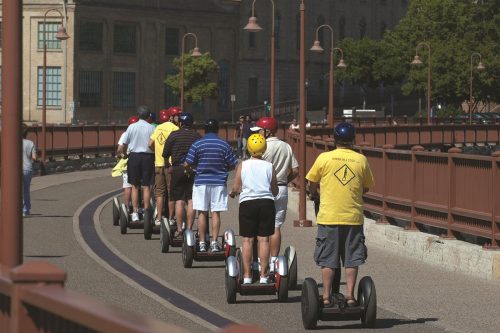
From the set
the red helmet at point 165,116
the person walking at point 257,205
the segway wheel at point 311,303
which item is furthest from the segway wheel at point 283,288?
the red helmet at point 165,116

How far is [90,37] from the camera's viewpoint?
104812 millimetres

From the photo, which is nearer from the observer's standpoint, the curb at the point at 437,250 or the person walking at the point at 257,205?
the person walking at the point at 257,205

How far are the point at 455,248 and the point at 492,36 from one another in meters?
93.7

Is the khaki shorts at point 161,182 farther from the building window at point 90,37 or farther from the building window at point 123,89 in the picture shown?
the building window at point 123,89

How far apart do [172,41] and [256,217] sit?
9802cm

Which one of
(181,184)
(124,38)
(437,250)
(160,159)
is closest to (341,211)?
(437,250)

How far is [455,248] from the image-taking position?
747 inches

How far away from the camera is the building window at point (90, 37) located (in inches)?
4099

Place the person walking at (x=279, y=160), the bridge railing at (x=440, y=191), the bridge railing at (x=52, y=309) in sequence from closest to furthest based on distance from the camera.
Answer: the bridge railing at (x=52, y=309) → the person walking at (x=279, y=160) → the bridge railing at (x=440, y=191)

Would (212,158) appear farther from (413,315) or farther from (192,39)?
(192,39)

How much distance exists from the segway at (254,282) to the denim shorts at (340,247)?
5.77 ft

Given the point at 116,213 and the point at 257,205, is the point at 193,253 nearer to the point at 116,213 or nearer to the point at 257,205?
the point at 257,205

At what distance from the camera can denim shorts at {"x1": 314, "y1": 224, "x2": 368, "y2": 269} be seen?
43.3ft

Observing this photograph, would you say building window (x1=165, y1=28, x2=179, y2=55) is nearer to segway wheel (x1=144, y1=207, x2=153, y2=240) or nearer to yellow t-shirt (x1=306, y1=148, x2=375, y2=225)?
segway wheel (x1=144, y1=207, x2=153, y2=240)
